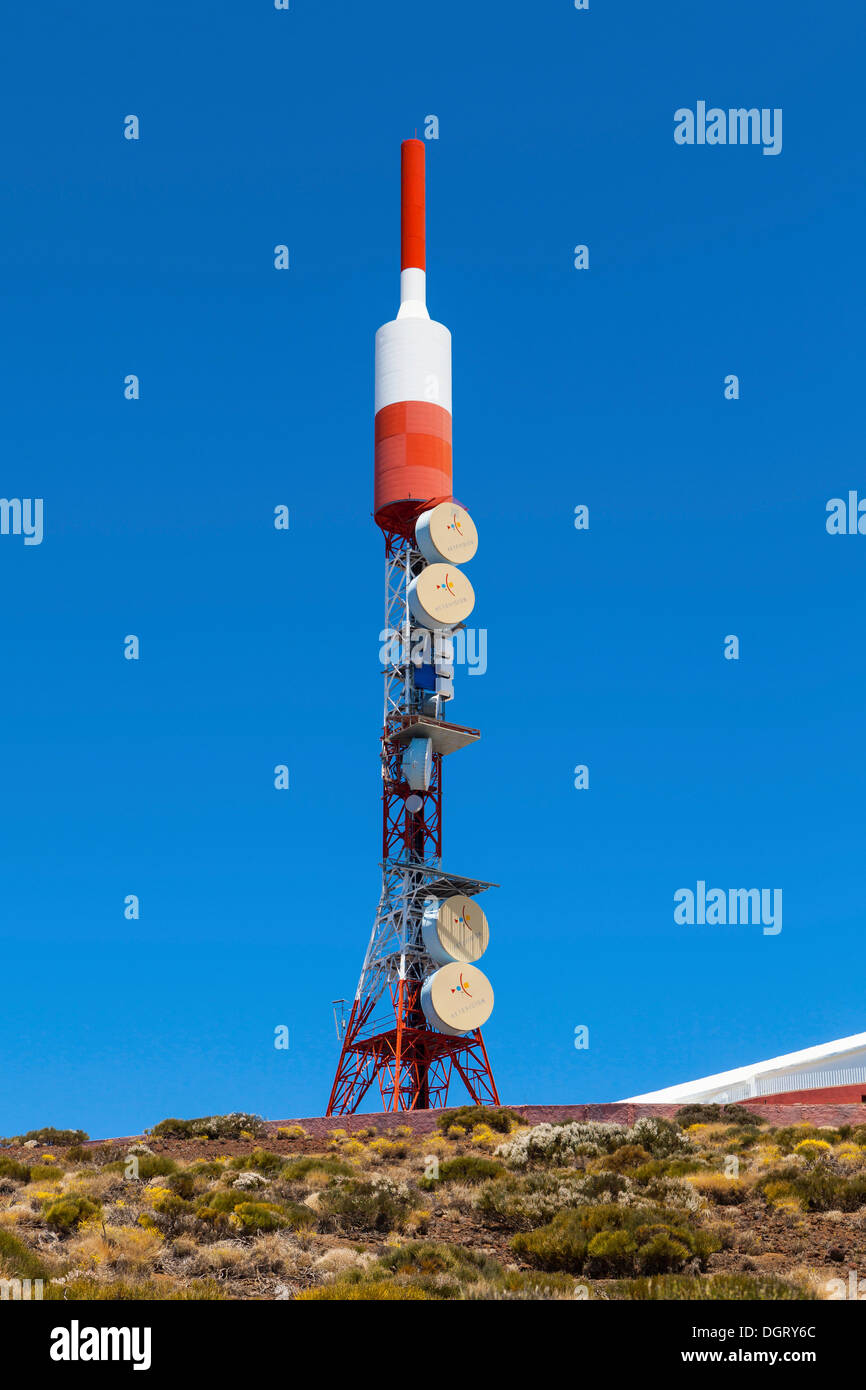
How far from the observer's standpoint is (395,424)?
5462cm

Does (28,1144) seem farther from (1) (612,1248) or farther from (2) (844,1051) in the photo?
(2) (844,1051)

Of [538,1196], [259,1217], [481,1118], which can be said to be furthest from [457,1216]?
[481,1118]

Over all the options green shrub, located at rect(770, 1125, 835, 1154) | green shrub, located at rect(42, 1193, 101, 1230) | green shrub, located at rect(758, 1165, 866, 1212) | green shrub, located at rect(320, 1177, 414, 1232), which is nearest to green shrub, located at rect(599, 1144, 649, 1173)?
green shrub, located at rect(758, 1165, 866, 1212)

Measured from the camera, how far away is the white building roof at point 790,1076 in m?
45.9

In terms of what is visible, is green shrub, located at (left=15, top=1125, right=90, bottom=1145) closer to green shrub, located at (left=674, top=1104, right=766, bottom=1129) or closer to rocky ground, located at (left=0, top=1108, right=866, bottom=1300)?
rocky ground, located at (left=0, top=1108, right=866, bottom=1300)

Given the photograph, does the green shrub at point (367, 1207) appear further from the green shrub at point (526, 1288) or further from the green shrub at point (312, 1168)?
the green shrub at point (526, 1288)

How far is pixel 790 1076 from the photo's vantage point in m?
49.7

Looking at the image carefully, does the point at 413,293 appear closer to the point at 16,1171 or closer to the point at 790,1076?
the point at 790,1076

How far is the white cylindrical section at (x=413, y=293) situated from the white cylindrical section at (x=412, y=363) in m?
0.64

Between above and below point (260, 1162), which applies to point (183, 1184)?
below

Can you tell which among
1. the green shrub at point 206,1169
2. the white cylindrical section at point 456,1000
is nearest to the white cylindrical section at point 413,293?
the white cylindrical section at point 456,1000

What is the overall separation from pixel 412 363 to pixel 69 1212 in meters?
39.5
